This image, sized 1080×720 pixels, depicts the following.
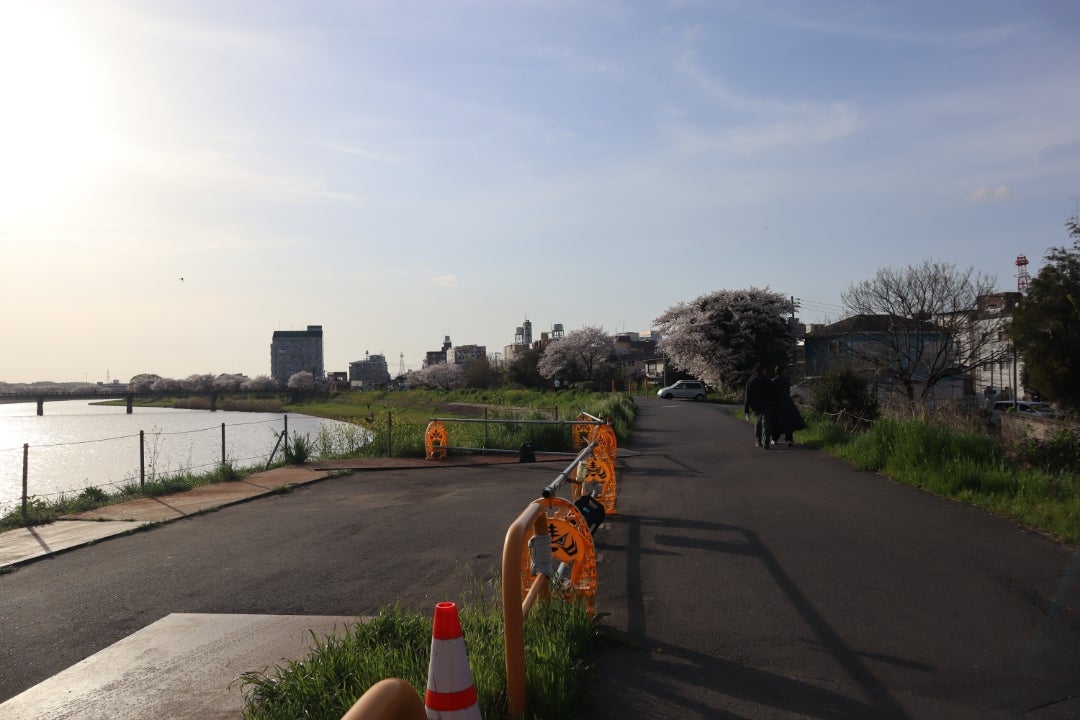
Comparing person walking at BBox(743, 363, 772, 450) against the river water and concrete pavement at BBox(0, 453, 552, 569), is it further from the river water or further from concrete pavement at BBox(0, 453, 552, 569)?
the river water

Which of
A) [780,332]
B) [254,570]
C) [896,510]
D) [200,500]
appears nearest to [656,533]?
[896,510]

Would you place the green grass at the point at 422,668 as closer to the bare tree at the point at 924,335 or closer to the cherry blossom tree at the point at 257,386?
the bare tree at the point at 924,335

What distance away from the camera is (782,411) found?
1678cm

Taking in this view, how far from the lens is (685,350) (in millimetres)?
46719

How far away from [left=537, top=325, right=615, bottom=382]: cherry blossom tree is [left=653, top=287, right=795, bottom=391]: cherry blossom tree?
22.4m

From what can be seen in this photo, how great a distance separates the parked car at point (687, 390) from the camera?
48938mm

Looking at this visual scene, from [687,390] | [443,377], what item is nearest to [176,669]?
[687,390]

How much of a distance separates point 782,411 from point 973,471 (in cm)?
632

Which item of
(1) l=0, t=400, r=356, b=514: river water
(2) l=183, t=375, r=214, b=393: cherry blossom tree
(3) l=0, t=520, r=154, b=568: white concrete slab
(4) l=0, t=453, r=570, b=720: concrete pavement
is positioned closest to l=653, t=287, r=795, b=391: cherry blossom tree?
(1) l=0, t=400, r=356, b=514: river water

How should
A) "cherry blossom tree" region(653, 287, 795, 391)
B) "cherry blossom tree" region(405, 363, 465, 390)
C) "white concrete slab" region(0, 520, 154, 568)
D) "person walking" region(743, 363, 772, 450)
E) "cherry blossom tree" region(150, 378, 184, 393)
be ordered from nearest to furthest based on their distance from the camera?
"white concrete slab" region(0, 520, 154, 568), "person walking" region(743, 363, 772, 450), "cherry blossom tree" region(653, 287, 795, 391), "cherry blossom tree" region(150, 378, 184, 393), "cherry blossom tree" region(405, 363, 465, 390)

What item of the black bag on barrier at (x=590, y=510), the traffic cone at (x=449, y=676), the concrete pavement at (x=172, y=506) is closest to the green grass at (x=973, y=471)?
the black bag on barrier at (x=590, y=510)

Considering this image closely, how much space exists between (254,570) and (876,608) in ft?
18.8

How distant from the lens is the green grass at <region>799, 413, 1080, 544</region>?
857 cm

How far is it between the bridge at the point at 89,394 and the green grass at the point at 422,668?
225ft
